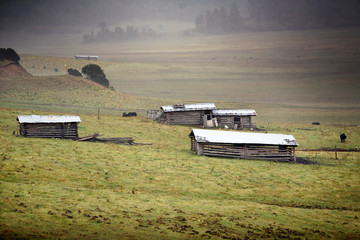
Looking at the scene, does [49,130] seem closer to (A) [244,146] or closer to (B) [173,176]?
(B) [173,176]

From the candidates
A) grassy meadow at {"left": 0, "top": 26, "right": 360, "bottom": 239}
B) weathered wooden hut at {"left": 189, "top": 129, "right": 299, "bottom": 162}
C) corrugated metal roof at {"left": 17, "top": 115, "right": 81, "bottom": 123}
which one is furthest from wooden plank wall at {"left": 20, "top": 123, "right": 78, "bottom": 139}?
weathered wooden hut at {"left": 189, "top": 129, "right": 299, "bottom": 162}

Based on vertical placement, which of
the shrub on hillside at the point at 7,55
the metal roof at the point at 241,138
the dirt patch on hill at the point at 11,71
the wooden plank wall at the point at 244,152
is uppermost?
the shrub on hillside at the point at 7,55

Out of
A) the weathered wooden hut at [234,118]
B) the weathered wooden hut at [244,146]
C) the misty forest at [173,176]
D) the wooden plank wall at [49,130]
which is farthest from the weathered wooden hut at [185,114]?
the wooden plank wall at [49,130]

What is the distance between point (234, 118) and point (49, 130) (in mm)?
28872

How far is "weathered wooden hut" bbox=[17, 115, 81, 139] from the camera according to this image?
38000mm

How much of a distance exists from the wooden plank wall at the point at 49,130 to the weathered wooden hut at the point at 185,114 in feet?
67.0

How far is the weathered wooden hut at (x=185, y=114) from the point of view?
2313 inches

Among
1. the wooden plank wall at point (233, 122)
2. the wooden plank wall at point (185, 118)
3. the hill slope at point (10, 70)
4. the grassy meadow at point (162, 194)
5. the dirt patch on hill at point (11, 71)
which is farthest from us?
the hill slope at point (10, 70)

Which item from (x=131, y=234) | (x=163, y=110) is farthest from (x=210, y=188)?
(x=163, y=110)

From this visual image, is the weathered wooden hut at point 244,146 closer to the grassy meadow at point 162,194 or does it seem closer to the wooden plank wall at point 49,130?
the grassy meadow at point 162,194

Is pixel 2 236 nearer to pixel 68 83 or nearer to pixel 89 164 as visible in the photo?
pixel 89 164

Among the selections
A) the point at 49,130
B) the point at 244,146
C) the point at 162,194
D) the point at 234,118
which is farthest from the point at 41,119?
the point at 234,118

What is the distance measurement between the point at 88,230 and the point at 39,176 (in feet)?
31.4

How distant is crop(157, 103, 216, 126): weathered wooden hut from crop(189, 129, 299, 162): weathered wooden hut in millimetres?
19525
